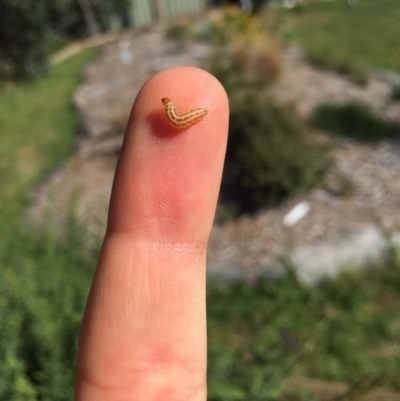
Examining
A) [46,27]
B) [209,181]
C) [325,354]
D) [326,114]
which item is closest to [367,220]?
[325,354]

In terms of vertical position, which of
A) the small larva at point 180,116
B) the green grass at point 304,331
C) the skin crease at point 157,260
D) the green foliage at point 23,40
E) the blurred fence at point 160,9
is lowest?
the blurred fence at point 160,9

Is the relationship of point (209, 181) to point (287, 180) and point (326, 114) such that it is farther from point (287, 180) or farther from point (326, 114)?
point (326, 114)

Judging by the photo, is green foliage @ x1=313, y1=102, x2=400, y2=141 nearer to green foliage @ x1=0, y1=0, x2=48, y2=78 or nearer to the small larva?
the small larva

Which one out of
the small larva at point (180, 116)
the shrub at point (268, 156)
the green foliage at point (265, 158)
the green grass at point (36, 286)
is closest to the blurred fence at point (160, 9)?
the green grass at point (36, 286)

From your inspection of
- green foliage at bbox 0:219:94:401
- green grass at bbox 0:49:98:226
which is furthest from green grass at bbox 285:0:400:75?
green foliage at bbox 0:219:94:401

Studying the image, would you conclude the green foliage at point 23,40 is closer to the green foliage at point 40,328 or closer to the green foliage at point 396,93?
the green foliage at point 396,93

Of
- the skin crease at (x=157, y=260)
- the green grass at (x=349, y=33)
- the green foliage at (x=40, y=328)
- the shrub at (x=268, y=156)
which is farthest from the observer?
the green grass at (x=349, y=33)

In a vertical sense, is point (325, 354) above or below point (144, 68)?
above

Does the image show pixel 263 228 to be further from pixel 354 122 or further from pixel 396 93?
pixel 396 93
